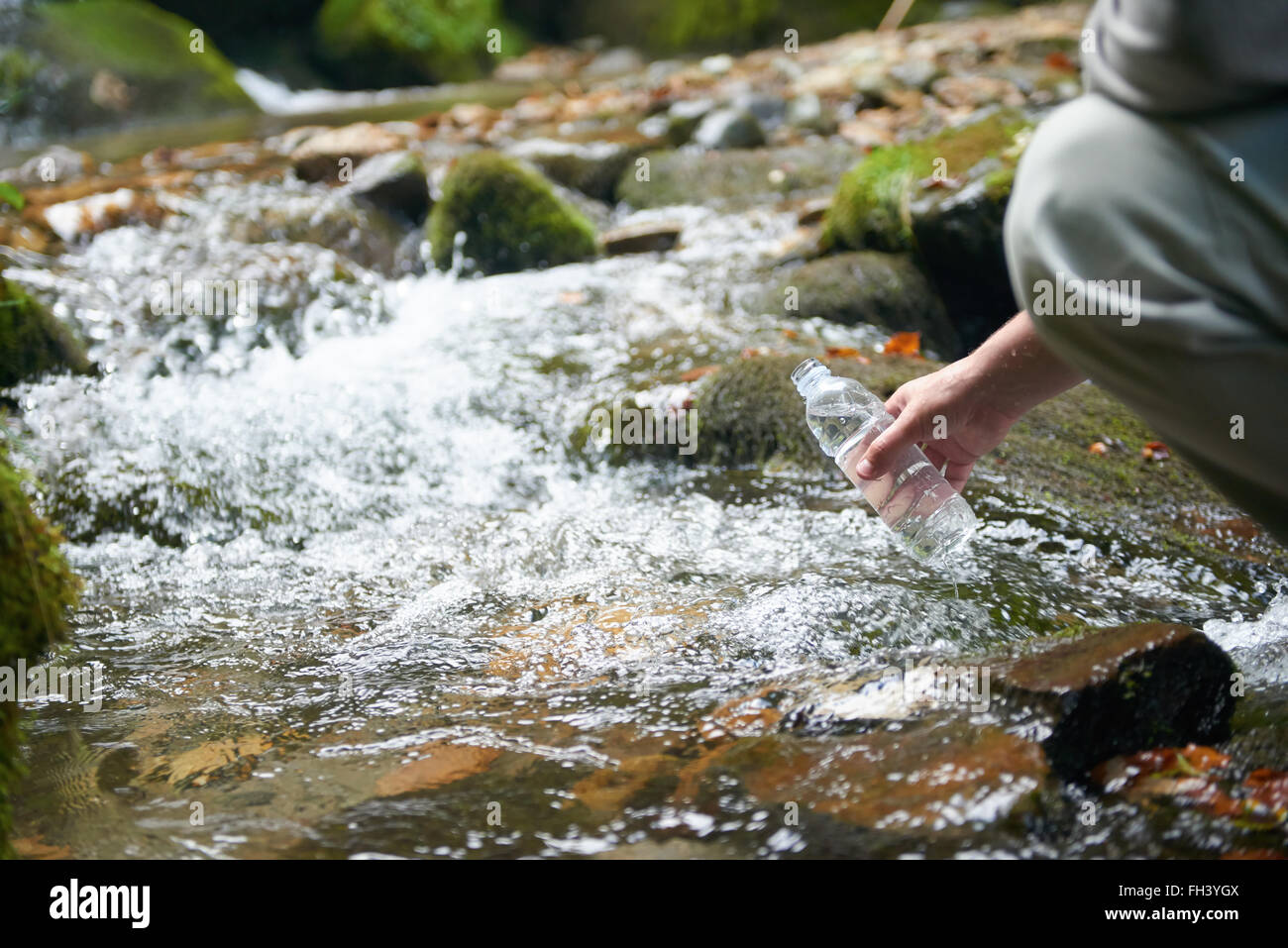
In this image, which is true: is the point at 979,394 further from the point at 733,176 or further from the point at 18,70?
the point at 18,70

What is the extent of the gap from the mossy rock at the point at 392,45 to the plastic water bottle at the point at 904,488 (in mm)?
13691

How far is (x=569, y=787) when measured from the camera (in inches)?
73.0

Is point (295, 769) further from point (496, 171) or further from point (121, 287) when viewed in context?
point (496, 171)

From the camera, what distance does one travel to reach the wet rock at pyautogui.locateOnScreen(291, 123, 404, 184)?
710 centimetres

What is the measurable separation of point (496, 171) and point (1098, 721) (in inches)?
207

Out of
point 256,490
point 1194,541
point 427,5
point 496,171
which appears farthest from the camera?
point 427,5

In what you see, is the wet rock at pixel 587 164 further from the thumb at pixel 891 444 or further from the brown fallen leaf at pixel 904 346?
the thumb at pixel 891 444

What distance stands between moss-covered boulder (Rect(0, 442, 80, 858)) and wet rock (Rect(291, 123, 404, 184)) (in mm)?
5634

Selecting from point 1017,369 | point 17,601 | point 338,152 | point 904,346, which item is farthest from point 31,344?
point 1017,369

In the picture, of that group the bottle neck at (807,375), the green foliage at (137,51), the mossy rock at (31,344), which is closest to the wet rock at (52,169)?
the green foliage at (137,51)

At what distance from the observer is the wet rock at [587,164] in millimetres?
7555

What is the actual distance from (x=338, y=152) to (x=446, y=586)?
5.56 metres

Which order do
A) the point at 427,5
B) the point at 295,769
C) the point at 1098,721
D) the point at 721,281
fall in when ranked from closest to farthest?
the point at 1098,721 < the point at 295,769 < the point at 721,281 < the point at 427,5
